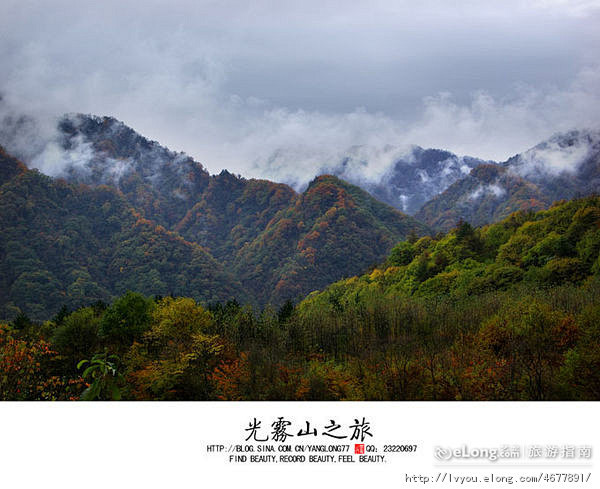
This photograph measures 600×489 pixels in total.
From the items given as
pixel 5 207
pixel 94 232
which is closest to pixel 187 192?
pixel 94 232

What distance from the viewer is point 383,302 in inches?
712

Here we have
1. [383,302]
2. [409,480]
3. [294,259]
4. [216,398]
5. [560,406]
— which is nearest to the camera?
[409,480]

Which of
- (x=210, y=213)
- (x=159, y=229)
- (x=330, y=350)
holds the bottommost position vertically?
(x=330, y=350)

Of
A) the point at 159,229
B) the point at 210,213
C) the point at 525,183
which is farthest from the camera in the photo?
the point at 210,213

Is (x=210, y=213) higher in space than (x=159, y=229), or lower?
higher

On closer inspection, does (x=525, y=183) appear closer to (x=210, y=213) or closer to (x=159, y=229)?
(x=159, y=229)

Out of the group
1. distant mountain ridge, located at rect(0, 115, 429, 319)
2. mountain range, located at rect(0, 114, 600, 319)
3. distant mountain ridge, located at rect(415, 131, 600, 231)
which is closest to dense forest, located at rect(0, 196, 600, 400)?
distant mountain ridge, located at rect(415, 131, 600, 231)

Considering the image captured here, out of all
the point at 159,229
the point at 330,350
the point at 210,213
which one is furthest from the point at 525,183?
the point at 210,213

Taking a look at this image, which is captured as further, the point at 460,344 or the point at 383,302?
the point at 383,302

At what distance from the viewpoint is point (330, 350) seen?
1303cm

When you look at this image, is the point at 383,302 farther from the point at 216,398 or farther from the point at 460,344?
the point at 216,398

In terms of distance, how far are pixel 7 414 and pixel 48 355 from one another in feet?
15.7

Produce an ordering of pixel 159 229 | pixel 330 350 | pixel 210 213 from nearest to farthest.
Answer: pixel 330 350 < pixel 159 229 < pixel 210 213

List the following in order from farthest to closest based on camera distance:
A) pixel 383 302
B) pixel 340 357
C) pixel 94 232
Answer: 1. pixel 94 232
2. pixel 383 302
3. pixel 340 357
